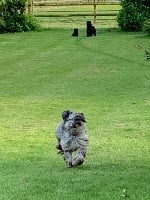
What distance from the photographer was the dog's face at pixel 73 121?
24.3 ft

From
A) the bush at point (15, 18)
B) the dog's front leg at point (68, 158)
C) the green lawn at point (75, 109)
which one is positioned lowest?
the bush at point (15, 18)

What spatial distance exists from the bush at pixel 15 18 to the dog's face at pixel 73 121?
27293 mm

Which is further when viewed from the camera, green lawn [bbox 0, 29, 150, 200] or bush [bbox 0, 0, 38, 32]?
bush [bbox 0, 0, 38, 32]

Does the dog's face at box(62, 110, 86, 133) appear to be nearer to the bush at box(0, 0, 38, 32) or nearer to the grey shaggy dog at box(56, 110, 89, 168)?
the grey shaggy dog at box(56, 110, 89, 168)

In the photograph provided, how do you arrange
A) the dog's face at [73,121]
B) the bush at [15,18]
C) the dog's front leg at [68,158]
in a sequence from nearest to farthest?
the dog's face at [73,121] → the dog's front leg at [68,158] → the bush at [15,18]

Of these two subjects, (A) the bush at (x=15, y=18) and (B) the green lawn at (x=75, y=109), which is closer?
(B) the green lawn at (x=75, y=109)

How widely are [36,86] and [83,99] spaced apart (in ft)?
7.79

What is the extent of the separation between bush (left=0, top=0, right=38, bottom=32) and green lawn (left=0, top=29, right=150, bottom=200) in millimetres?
7933

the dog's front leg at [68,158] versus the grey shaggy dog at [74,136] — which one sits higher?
the grey shaggy dog at [74,136]

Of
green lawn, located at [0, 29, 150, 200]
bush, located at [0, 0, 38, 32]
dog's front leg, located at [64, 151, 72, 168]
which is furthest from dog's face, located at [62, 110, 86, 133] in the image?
bush, located at [0, 0, 38, 32]

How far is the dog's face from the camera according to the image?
741 cm

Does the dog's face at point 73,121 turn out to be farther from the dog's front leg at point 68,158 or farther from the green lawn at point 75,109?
the green lawn at point 75,109

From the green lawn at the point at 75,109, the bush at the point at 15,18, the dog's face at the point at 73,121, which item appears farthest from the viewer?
the bush at the point at 15,18

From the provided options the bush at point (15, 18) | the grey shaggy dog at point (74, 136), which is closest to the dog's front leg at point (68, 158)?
the grey shaggy dog at point (74, 136)
